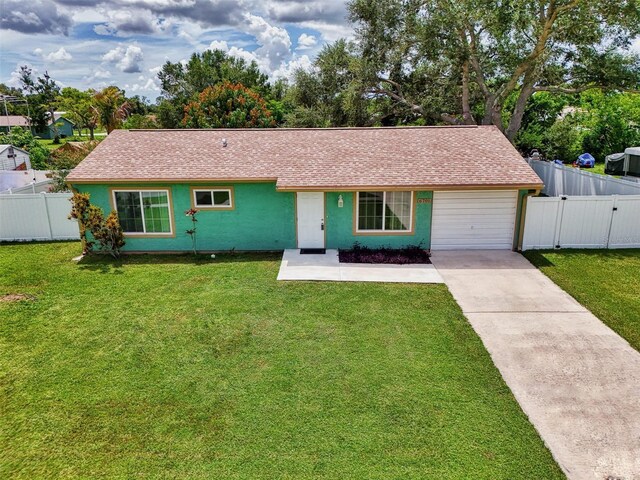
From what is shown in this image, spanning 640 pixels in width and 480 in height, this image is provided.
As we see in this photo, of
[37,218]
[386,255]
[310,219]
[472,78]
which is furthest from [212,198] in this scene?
[472,78]

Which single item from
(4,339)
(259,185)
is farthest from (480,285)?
(4,339)

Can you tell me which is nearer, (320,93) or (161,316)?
(161,316)

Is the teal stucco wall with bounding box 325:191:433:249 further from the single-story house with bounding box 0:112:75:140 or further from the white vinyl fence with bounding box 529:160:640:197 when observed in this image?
the single-story house with bounding box 0:112:75:140

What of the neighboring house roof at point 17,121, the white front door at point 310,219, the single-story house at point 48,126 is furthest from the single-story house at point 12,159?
the neighboring house roof at point 17,121

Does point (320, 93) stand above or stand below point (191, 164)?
above

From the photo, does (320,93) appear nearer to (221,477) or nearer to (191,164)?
(191,164)

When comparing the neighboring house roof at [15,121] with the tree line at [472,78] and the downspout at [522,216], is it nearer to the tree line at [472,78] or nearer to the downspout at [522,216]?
the tree line at [472,78]
